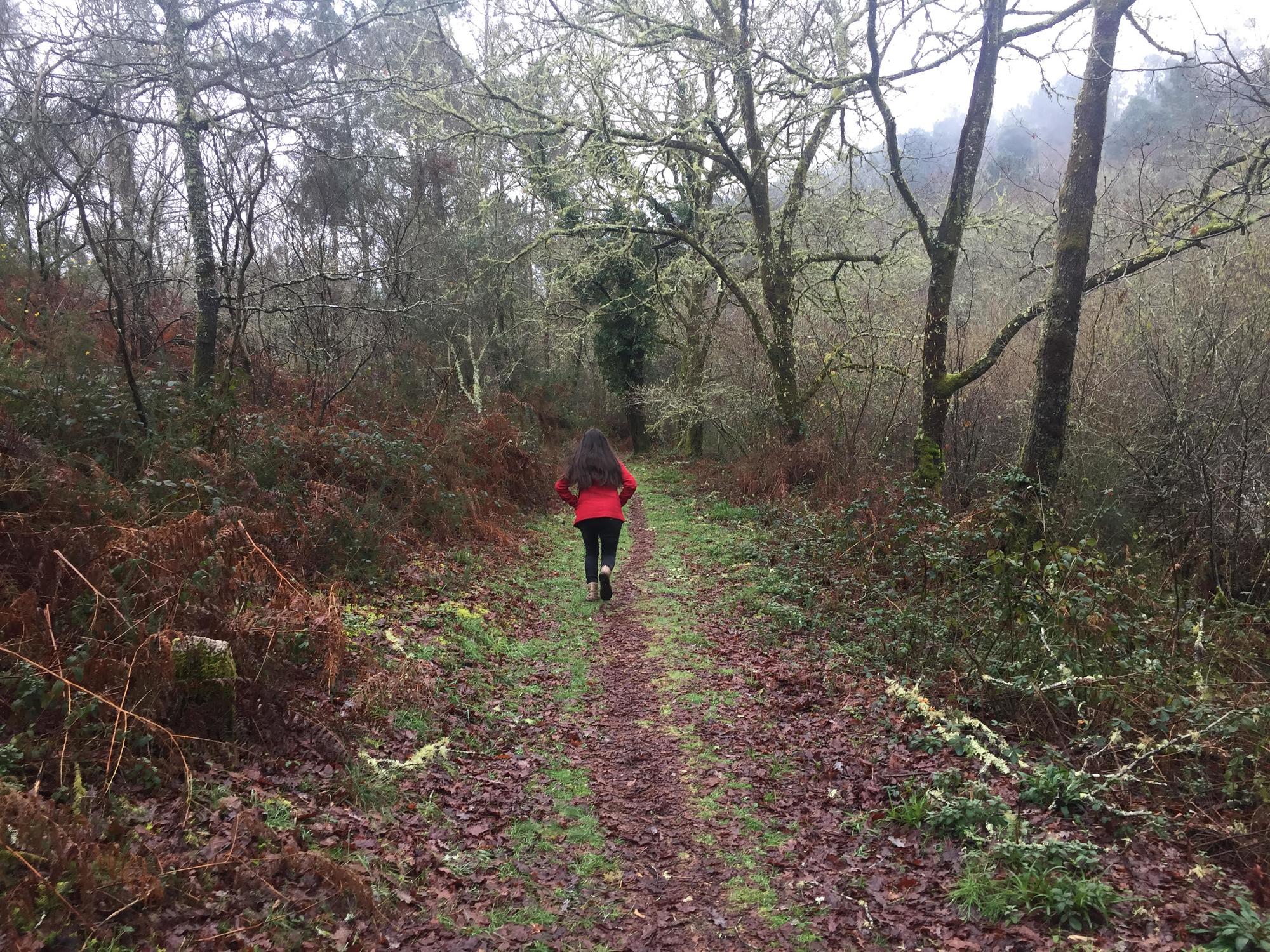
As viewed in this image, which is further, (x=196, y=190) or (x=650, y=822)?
(x=196, y=190)

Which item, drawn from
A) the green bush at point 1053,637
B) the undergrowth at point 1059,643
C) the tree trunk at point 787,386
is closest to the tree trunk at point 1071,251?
the green bush at point 1053,637

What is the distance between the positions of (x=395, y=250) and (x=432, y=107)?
294 cm

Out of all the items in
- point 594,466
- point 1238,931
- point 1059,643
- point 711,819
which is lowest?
point 711,819

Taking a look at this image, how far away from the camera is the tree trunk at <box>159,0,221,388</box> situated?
338 inches

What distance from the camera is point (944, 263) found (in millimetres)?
10672

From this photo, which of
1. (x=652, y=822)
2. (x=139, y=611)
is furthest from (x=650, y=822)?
(x=139, y=611)

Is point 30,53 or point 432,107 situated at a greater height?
point 432,107

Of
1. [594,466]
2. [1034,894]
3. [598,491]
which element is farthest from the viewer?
[598,491]

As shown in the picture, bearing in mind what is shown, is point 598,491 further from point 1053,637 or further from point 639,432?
point 639,432

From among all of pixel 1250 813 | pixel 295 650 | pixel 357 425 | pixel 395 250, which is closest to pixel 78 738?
pixel 295 650

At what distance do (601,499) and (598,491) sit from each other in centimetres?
11

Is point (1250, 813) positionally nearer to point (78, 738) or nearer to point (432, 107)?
point (78, 738)

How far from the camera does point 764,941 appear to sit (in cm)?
356

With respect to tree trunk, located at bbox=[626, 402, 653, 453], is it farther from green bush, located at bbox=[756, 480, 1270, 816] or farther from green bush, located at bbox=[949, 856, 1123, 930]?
green bush, located at bbox=[949, 856, 1123, 930]
